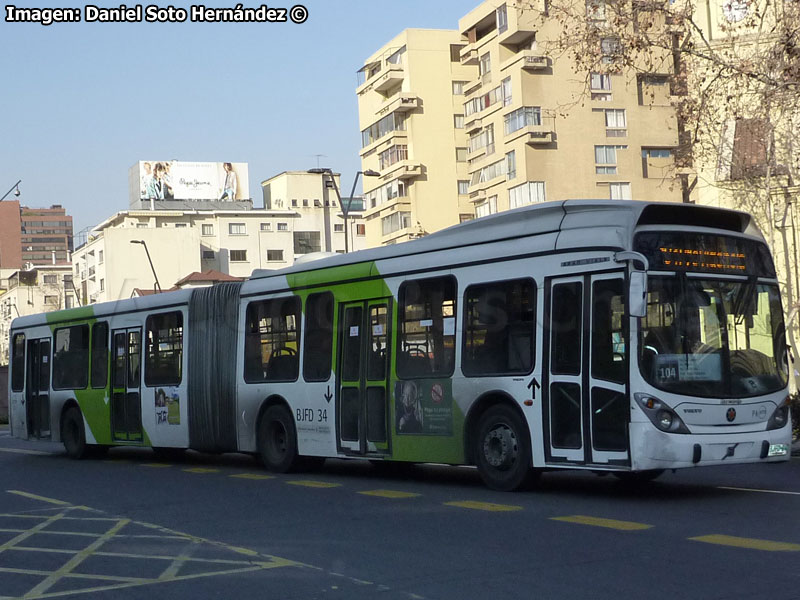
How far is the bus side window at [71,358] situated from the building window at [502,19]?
145ft

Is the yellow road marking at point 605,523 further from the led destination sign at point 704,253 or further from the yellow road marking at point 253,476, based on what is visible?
the yellow road marking at point 253,476

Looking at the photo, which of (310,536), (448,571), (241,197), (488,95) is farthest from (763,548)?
(241,197)

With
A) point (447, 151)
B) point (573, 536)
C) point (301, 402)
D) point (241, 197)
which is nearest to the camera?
point (573, 536)

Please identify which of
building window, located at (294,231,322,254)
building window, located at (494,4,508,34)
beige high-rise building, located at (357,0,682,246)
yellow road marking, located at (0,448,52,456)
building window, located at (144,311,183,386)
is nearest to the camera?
building window, located at (144,311,183,386)

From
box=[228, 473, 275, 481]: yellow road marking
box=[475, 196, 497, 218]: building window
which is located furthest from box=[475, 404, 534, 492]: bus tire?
box=[475, 196, 497, 218]: building window

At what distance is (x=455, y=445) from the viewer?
45.9ft

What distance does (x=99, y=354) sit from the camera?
73.6ft

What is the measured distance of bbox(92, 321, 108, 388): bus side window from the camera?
22.2 meters

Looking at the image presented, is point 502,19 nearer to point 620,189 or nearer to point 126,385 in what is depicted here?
point 620,189

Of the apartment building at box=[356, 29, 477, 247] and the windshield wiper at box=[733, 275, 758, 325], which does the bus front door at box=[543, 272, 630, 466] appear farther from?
the apartment building at box=[356, 29, 477, 247]

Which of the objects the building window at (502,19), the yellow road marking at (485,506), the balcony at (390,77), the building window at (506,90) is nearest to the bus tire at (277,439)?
the yellow road marking at (485,506)

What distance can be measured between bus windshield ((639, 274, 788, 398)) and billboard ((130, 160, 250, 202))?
111958 millimetres

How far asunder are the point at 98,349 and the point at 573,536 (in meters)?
14.5

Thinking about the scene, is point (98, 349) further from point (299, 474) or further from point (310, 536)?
point (310, 536)
